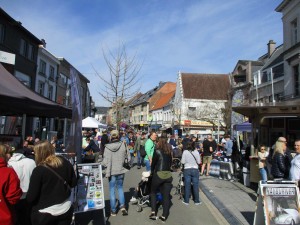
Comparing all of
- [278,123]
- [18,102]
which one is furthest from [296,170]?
[278,123]

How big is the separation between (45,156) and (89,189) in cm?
252

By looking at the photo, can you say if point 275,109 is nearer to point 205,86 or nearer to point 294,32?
point 294,32

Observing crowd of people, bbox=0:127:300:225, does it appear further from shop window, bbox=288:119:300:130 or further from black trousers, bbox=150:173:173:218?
shop window, bbox=288:119:300:130

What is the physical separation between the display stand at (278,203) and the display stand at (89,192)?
2.90m

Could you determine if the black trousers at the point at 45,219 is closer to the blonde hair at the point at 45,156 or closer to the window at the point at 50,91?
the blonde hair at the point at 45,156

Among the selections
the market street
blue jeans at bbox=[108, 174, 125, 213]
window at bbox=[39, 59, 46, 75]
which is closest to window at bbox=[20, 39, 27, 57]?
window at bbox=[39, 59, 46, 75]

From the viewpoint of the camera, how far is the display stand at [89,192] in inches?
241

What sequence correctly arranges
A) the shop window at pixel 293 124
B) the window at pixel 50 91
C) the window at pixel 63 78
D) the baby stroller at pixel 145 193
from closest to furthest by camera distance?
1. the baby stroller at pixel 145 193
2. the shop window at pixel 293 124
3. the window at pixel 50 91
4. the window at pixel 63 78

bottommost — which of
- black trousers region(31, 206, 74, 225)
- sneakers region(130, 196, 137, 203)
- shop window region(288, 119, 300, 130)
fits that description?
sneakers region(130, 196, 137, 203)

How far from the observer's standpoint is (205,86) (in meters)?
52.7

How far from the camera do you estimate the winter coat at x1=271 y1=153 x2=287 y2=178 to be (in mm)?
7020

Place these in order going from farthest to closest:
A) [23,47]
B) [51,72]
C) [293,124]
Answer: [51,72] < [23,47] < [293,124]


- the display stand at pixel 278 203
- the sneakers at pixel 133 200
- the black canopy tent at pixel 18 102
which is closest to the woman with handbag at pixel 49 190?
the black canopy tent at pixel 18 102

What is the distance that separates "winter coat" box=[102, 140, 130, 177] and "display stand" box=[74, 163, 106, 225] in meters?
0.39
